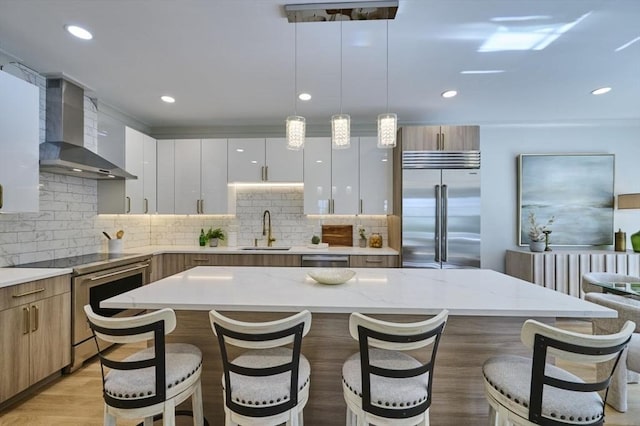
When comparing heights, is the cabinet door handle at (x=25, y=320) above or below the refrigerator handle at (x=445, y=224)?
below

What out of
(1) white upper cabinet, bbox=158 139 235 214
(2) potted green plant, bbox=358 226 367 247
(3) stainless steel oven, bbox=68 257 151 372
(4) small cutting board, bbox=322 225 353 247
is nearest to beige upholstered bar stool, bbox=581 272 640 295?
(2) potted green plant, bbox=358 226 367 247

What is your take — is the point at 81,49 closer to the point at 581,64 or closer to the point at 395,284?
the point at 395,284

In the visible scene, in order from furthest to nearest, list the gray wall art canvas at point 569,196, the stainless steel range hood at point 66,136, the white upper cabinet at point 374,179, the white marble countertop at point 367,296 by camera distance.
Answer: the gray wall art canvas at point 569,196, the white upper cabinet at point 374,179, the stainless steel range hood at point 66,136, the white marble countertop at point 367,296

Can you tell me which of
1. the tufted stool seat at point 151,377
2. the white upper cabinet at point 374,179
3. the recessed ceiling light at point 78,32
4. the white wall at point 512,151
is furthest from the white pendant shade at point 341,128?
the white wall at point 512,151

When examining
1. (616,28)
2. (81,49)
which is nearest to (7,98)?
(81,49)

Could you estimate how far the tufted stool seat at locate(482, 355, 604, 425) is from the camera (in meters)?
1.22

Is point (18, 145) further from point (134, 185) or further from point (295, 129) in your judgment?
point (295, 129)

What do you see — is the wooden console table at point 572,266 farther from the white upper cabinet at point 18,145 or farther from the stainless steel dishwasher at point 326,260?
the white upper cabinet at point 18,145

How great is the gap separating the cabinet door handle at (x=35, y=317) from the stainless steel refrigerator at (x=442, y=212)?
3.55m

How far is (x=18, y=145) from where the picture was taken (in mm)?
2396

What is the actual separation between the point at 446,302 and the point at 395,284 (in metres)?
0.46

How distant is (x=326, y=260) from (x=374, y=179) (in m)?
1.32

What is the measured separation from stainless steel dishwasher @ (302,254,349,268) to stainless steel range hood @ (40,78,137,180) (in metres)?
2.46

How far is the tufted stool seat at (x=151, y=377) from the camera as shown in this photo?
133 centimetres
